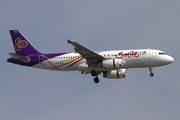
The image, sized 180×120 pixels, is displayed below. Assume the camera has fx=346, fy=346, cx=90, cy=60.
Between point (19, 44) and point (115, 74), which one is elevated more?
point (19, 44)

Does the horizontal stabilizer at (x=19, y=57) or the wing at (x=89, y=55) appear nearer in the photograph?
the wing at (x=89, y=55)

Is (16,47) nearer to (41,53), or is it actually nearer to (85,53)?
(41,53)

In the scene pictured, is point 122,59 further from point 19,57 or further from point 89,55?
point 19,57

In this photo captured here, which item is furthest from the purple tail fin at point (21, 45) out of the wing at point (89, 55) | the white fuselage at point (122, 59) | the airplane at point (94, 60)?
the wing at point (89, 55)

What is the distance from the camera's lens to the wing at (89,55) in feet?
166

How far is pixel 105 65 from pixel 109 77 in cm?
673

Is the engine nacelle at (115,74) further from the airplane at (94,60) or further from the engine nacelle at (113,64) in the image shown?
the engine nacelle at (113,64)

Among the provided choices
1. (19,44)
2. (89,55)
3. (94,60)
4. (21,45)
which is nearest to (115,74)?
(94,60)

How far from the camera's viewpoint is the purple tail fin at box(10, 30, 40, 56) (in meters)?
58.3

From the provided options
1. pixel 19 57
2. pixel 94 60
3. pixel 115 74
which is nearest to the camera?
pixel 94 60

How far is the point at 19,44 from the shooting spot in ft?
195

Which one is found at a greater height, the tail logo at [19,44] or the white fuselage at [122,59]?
the tail logo at [19,44]

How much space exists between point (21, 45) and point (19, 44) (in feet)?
1.51

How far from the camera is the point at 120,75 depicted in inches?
2295
